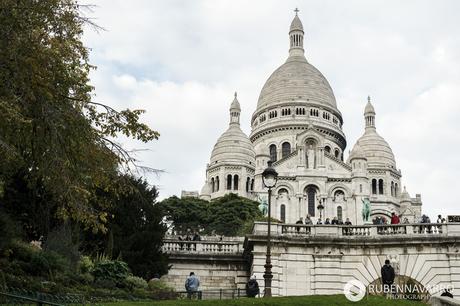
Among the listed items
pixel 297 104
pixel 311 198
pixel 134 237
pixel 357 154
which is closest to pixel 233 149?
pixel 297 104

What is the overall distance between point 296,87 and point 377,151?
1493 centimetres

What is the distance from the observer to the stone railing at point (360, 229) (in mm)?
26828

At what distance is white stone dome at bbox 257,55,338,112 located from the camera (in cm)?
10444

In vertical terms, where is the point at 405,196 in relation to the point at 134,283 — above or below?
above

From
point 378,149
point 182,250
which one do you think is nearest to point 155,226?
point 182,250

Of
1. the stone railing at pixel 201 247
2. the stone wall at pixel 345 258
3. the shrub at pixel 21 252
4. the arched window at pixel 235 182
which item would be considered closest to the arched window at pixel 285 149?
the arched window at pixel 235 182

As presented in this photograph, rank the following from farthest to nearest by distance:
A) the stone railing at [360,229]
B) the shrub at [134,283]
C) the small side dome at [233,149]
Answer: the small side dome at [233,149]
the stone railing at [360,229]
the shrub at [134,283]

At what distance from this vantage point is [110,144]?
699 inches

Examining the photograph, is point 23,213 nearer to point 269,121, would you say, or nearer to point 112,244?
point 112,244

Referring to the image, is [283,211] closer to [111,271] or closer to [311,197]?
[311,197]

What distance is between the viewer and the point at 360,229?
27.6 meters

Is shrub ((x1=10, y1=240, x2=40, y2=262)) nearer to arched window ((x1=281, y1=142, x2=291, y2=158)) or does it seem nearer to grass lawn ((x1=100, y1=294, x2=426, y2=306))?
grass lawn ((x1=100, y1=294, x2=426, y2=306))

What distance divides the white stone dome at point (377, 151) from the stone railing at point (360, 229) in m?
74.5

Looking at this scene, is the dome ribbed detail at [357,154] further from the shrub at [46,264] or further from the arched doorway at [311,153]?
the shrub at [46,264]
